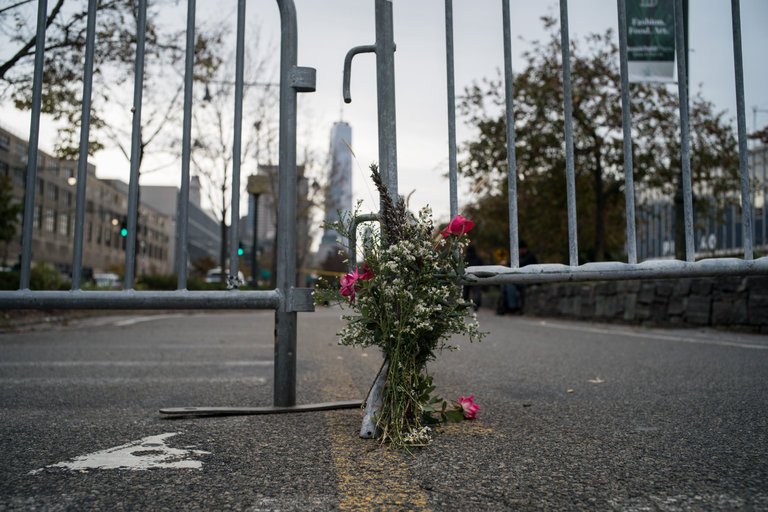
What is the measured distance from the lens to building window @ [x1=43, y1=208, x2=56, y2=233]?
6875 cm

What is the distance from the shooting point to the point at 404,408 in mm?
2326

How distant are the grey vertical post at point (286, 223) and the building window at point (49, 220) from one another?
7225 centimetres

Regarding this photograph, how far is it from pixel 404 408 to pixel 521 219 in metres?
23.7

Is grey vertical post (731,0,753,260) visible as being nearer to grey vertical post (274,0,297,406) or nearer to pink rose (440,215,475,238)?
pink rose (440,215,475,238)

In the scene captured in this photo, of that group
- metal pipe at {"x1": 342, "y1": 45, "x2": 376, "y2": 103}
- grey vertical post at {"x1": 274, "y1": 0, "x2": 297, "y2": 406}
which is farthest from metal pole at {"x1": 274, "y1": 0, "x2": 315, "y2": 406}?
→ metal pipe at {"x1": 342, "y1": 45, "x2": 376, "y2": 103}

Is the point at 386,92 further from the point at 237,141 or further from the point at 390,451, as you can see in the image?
the point at 390,451

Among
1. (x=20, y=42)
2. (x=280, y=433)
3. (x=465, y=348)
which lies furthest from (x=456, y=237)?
(x=20, y=42)

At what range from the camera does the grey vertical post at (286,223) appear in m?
2.91

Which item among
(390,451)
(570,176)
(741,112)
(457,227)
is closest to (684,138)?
(741,112)

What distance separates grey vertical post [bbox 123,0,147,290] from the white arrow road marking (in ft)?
2.84

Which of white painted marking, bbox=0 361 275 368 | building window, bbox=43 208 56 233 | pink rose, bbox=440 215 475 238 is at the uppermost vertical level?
building window, bbox=43 208 56 233

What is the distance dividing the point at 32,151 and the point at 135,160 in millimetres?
442

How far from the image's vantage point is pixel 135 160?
3100mm

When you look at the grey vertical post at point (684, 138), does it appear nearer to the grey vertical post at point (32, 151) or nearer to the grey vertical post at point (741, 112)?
the grey vertical post at point (741, 112)
